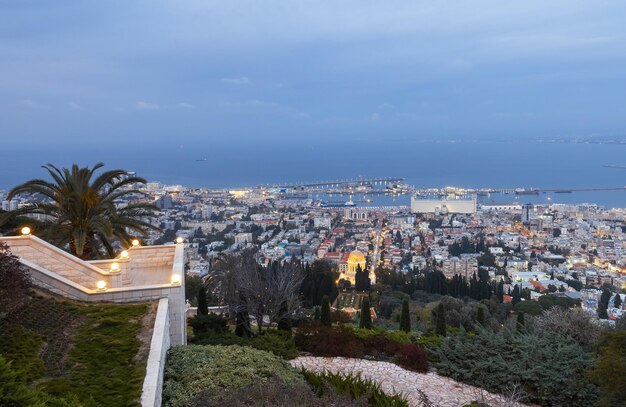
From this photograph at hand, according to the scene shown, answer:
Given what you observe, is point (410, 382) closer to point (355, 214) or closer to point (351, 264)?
point (351, 264)

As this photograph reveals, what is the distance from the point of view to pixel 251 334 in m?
9.52

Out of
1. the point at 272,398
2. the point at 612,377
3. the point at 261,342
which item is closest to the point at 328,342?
the point at 261,342

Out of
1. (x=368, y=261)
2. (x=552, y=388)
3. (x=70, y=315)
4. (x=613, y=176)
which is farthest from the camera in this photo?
(x=613, y=176)

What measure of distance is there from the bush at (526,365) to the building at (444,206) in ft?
173

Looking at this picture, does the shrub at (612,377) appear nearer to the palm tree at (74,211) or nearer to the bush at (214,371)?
the bush at (214,371)

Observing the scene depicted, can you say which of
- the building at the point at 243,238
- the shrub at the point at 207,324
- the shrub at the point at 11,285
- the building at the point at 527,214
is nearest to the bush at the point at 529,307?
the shrub at the point at 207,324

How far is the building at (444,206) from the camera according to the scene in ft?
194

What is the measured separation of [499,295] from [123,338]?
2168 centimetres

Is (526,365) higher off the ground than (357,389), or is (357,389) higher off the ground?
(357,389)

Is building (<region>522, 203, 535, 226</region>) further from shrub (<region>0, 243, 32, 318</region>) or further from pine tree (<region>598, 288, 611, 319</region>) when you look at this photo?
shrub (<region>0, 243, 32, 318</region>)

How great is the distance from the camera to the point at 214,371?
187 inches

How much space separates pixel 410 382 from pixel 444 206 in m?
55.4

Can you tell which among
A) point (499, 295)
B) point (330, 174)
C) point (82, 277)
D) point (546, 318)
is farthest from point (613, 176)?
point (82, 277)

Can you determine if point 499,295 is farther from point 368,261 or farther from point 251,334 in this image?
point 251,334
